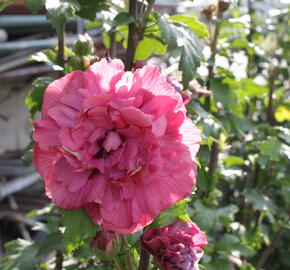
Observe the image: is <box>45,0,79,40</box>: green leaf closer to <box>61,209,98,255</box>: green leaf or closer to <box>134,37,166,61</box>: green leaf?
<box>134,37,166,61</box>: green leaf

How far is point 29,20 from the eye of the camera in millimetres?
3078

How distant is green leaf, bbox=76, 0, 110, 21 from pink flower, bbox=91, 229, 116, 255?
2.13 ft

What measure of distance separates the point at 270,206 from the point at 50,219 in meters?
0.83

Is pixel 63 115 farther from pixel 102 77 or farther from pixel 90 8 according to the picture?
pixel 90 8

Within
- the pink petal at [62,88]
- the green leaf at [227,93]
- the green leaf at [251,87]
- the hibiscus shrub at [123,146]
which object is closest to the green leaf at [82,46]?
the hibiscus shrub at [123,146]

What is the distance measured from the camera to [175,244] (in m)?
0.92

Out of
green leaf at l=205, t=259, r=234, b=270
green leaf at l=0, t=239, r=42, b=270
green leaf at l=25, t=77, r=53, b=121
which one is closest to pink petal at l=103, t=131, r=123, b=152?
green leaf at l=25, t=77, r=53, b=121

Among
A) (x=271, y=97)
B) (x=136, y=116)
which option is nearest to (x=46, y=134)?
(x=136, y=116)

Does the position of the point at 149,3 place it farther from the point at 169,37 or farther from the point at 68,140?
the point at 68,140

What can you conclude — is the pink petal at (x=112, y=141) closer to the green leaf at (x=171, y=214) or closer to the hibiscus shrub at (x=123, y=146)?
the hibiscus shrub at (x=123, y=146)

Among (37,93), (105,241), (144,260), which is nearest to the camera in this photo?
(105,241)

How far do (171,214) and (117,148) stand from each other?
0.88 ft

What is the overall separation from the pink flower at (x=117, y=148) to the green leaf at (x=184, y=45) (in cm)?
36

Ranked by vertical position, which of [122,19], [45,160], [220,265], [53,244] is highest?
[122,19]
